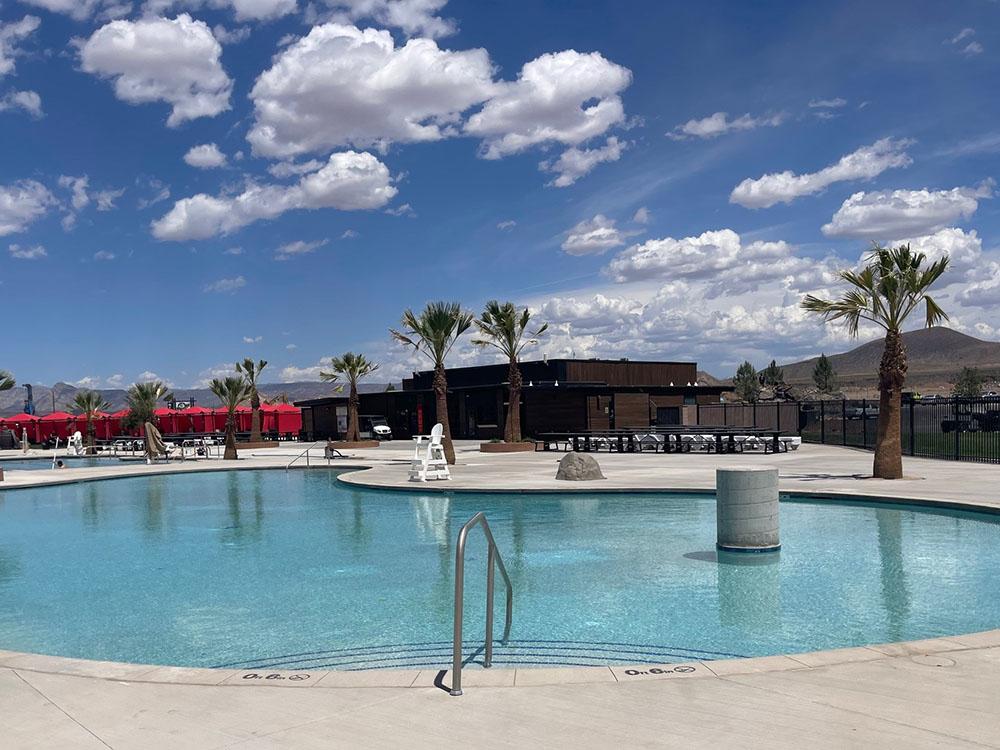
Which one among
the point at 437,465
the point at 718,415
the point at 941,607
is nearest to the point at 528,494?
the point at 437,465

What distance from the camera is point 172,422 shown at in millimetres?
56688

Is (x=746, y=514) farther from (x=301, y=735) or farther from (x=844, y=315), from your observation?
(x=844, y=315)

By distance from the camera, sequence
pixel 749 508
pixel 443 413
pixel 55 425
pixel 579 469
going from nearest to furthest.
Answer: pixel 749 508 → pixel 579 469 → pixel 443 413 → pixel 55 425

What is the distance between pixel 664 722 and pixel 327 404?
2044 inches

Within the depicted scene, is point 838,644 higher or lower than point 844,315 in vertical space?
lower

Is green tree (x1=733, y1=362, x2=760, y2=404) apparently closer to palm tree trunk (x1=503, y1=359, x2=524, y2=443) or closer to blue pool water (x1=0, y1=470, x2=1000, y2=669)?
palm tree trunk (x1=503, y1=359, x2=524, y2=443)

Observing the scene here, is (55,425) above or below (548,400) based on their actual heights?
below

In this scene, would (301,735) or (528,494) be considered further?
(528,494)

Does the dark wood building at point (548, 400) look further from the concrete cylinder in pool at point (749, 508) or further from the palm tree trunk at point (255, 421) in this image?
the concrete cylinder in pool at point (749, 508)

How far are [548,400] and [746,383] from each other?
5501 cm

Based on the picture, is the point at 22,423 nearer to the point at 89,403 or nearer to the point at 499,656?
the point at 89,403

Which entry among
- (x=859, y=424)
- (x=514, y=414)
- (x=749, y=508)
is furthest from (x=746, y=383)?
(x=749, y=508)

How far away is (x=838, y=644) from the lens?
6883 millimetres

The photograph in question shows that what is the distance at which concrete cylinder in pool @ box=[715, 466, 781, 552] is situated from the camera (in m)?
10.5
